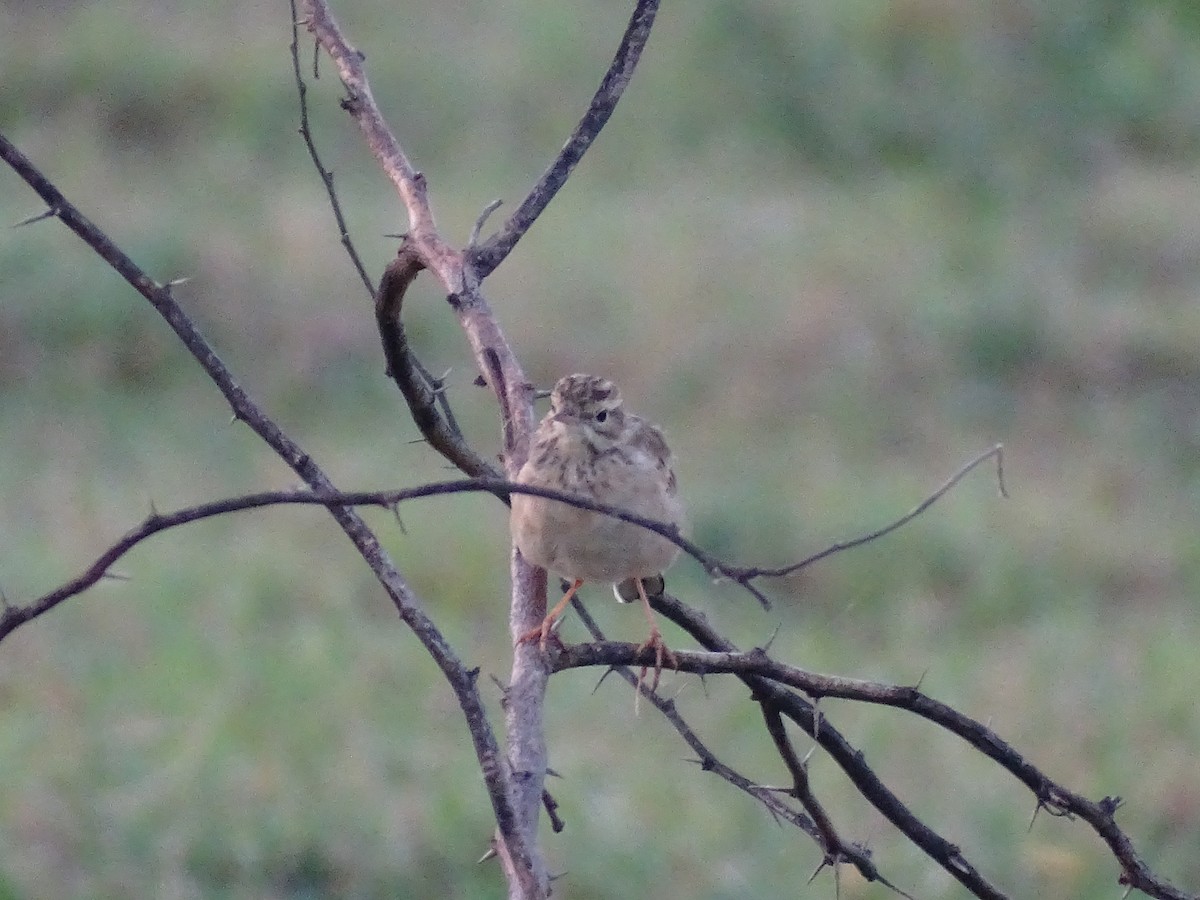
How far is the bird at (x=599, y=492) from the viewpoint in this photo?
337 centimetres

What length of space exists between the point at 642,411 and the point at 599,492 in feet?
20.6

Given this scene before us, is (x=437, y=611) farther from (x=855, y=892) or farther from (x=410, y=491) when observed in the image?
(x=410, y=491)

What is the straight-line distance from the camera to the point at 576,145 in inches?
127

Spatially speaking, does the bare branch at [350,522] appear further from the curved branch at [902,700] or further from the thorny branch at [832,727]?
the curved branch at [902,700]

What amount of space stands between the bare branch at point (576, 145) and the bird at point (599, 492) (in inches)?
17.5

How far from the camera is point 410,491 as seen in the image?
2.02 metres

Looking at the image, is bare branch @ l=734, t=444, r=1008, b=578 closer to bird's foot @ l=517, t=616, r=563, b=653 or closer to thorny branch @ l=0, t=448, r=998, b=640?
thorny branch @ l=0, t=448, r=998, b=640

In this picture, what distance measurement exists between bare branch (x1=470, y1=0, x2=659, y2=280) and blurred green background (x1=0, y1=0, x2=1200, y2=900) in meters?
3.43

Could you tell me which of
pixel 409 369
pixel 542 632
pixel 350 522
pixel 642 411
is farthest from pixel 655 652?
pixel 642 411

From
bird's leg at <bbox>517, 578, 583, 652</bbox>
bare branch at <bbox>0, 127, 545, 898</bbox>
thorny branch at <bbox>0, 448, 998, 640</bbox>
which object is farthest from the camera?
bird's leg at <bbox>517, 578, 583, 652</bbox>

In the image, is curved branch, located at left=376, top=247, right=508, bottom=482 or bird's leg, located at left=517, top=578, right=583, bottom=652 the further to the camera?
curved branch, located at left=376, top=247, right=508, bottom=482

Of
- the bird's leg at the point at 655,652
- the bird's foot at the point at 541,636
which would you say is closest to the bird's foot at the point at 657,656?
the bird's leg at the point at 655,652

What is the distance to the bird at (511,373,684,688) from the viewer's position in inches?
133

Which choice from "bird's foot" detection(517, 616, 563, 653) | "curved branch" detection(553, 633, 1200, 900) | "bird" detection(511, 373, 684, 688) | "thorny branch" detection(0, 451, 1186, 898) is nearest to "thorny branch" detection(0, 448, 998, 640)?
"thorny branch" detection(0, 451, 1186, 898)
